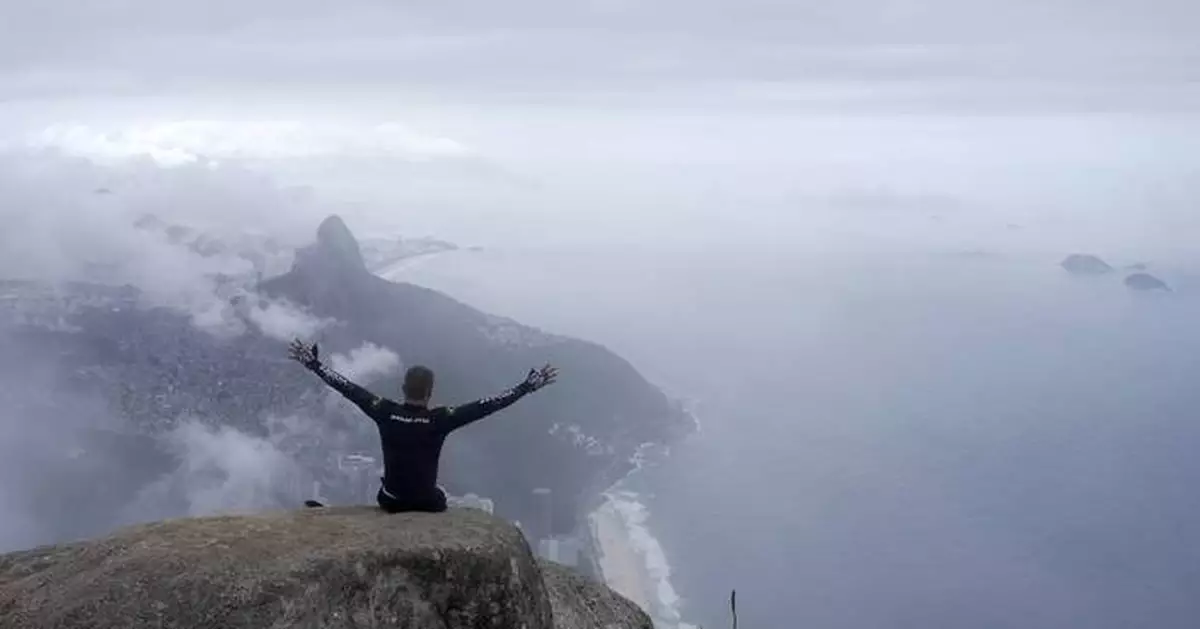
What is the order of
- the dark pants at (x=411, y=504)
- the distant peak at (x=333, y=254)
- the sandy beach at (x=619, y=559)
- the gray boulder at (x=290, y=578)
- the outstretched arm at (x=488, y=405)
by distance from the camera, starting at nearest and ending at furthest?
the gray boulder at (x=290, y=578) < the outstretched arm at (x=488, y=405) < the dark pants at (x=411, y=504) < the sandy beach at (x=619, y=559) < the distant peak at (x=333, y=254)

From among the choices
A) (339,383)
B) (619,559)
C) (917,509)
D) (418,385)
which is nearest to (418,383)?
(418,385)

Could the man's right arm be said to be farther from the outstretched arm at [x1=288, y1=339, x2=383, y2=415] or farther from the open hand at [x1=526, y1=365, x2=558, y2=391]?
the open hand at [x1=526, y1=365, x2=558, y2=391]

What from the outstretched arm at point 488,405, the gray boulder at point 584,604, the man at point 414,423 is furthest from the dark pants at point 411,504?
the gray boulder at point 584,604

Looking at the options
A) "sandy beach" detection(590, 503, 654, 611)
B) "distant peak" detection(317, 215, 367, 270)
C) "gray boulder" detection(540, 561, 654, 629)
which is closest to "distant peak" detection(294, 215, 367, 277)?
"distant peak" detection(317, 215, 367, 270)

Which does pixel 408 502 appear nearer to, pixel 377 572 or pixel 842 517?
pixel 377 572

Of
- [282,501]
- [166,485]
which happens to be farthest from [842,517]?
[166,485]

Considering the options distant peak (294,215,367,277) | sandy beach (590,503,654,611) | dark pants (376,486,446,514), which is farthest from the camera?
distant peak (294,215,367,277)

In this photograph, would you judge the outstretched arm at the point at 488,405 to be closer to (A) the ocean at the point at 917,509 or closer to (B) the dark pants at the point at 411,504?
(B) the dark pants at the point at 411,504
